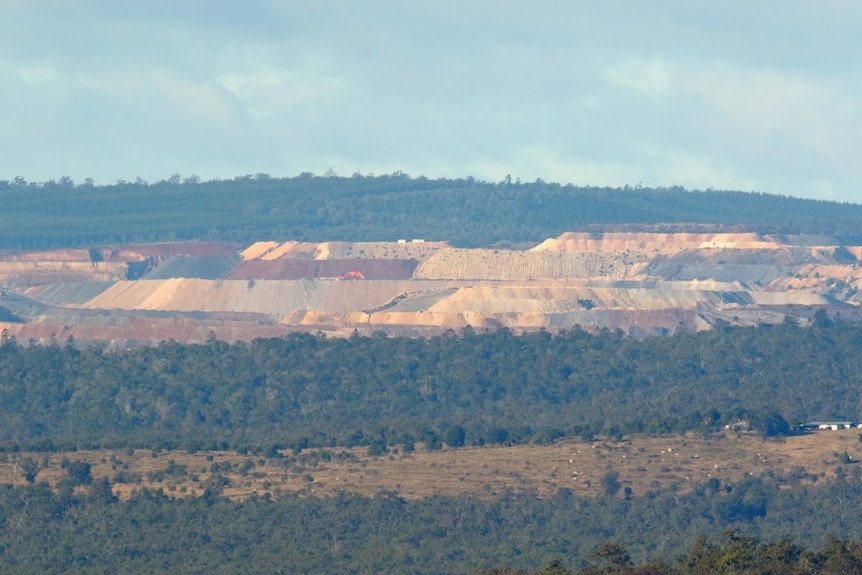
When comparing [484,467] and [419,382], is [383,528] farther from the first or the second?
[419,382]

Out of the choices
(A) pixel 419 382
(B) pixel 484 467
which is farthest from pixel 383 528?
(A) pixel 419 382

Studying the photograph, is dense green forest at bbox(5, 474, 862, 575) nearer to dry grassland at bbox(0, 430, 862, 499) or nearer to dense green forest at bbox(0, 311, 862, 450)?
dry grassland at bbox(0, 430, 862, 499)

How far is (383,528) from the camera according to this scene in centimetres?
9419

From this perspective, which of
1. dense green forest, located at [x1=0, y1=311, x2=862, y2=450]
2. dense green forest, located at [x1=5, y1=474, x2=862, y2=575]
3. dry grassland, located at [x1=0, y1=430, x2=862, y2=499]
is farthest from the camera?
dense green forest, located at [x1=0, y1=311, x2=862, y2=450]

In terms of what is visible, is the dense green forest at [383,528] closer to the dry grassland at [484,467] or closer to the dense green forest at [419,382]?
the dry grassland at [484,467]

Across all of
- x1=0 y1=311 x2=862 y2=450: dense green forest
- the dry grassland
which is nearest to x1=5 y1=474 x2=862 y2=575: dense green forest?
the dry grassland

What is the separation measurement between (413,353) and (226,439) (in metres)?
36.0

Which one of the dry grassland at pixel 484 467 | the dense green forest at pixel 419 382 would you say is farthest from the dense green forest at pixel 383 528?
the dense green forest at pixel 419 382

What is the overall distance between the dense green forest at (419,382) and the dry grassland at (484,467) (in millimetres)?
13815

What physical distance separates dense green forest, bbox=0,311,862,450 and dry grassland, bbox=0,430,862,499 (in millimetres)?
13815

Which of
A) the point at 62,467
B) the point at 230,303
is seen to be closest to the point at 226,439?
the point at 62,467

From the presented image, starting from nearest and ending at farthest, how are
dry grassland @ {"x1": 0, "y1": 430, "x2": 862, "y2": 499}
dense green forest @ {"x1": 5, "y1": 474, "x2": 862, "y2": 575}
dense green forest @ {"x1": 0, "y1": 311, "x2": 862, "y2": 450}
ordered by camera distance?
dense green forest @ {"x1": 5, "y1": 474, "x2": 862, "y2": 575}
dry grassland @ {"x1": 0, "y1": 430, "x2": 862, "y2": 499}
dense green forest @ {"x1": 0, "y1": 311, "x2": 862, "y2": 450}

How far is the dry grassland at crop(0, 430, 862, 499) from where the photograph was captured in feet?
333

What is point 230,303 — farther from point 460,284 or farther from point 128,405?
point 128,405
